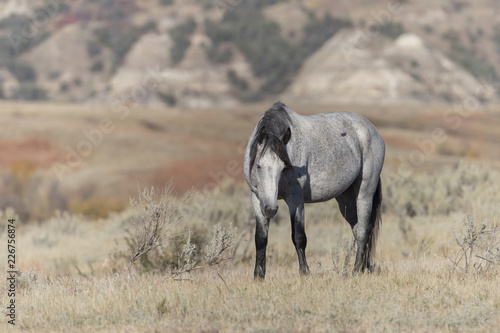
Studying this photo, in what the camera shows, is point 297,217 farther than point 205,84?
No

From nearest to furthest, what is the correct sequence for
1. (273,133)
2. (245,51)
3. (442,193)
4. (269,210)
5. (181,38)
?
1. (269,210)
2. (273,133)
3. (442,193)
4. (181,38)
5. (245,51)

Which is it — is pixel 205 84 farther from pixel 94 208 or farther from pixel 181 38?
pixel 94 208

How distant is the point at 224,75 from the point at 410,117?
53817mm

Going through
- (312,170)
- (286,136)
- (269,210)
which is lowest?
(269,210)

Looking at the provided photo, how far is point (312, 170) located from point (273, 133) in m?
0.81

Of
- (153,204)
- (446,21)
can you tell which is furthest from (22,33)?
(153,204)

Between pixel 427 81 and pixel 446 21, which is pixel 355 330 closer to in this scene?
pixel 427 81

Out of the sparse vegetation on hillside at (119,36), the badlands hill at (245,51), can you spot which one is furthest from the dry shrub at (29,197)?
the sparse vegetation on hillside at (119,36)

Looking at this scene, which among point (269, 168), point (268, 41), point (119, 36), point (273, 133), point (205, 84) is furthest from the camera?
point (119, 36)

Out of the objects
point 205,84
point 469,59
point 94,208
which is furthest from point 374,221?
point 469,59

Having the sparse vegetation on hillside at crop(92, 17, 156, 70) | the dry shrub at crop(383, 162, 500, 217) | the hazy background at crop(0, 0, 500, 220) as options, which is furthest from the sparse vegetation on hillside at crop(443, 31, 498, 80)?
the dry shrub at crop(383, 162, 500, 217)

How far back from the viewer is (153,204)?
23.4 feet

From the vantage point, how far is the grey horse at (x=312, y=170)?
→ 5832 mm

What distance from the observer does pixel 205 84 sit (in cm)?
10412
